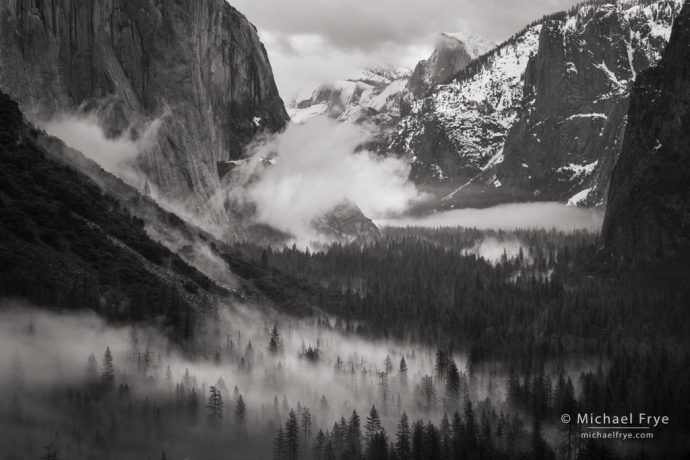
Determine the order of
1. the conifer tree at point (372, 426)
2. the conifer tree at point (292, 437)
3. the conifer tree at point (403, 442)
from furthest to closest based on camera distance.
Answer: the conifer tree at point (372, 426), the conifer tree at point (403, 442), the conifer tree at point (292, 437)

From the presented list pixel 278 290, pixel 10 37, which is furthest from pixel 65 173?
pixel 278 290

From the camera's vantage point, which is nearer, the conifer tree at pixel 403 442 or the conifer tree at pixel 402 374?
the conifer tree at pixel 403 442

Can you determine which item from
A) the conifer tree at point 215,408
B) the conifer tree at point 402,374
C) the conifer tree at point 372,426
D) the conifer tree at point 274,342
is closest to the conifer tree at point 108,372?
the conifer tree at point 215,408

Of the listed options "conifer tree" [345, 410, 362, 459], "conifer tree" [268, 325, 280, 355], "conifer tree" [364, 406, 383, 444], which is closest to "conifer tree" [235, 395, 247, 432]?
"conifer tree" [345, 410, 362, 459]

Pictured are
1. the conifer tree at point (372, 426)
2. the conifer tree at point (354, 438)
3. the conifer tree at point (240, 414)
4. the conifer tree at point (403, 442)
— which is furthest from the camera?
the conifer tree at point (372, 426)

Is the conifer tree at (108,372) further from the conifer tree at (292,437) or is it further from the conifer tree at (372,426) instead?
the conifer tree at (372,426)

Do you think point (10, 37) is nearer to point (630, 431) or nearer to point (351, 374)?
point (351, 374)

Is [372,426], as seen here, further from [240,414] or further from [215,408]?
[215,408]

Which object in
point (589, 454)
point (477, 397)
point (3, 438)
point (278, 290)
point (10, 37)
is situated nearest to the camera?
point (3, 438)

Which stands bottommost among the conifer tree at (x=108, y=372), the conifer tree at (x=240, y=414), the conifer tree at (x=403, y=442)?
the conifer tree at (x=403, y=442)

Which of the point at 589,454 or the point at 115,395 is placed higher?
the point at 115,395

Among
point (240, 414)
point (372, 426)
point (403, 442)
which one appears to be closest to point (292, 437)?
point (240, 414)
